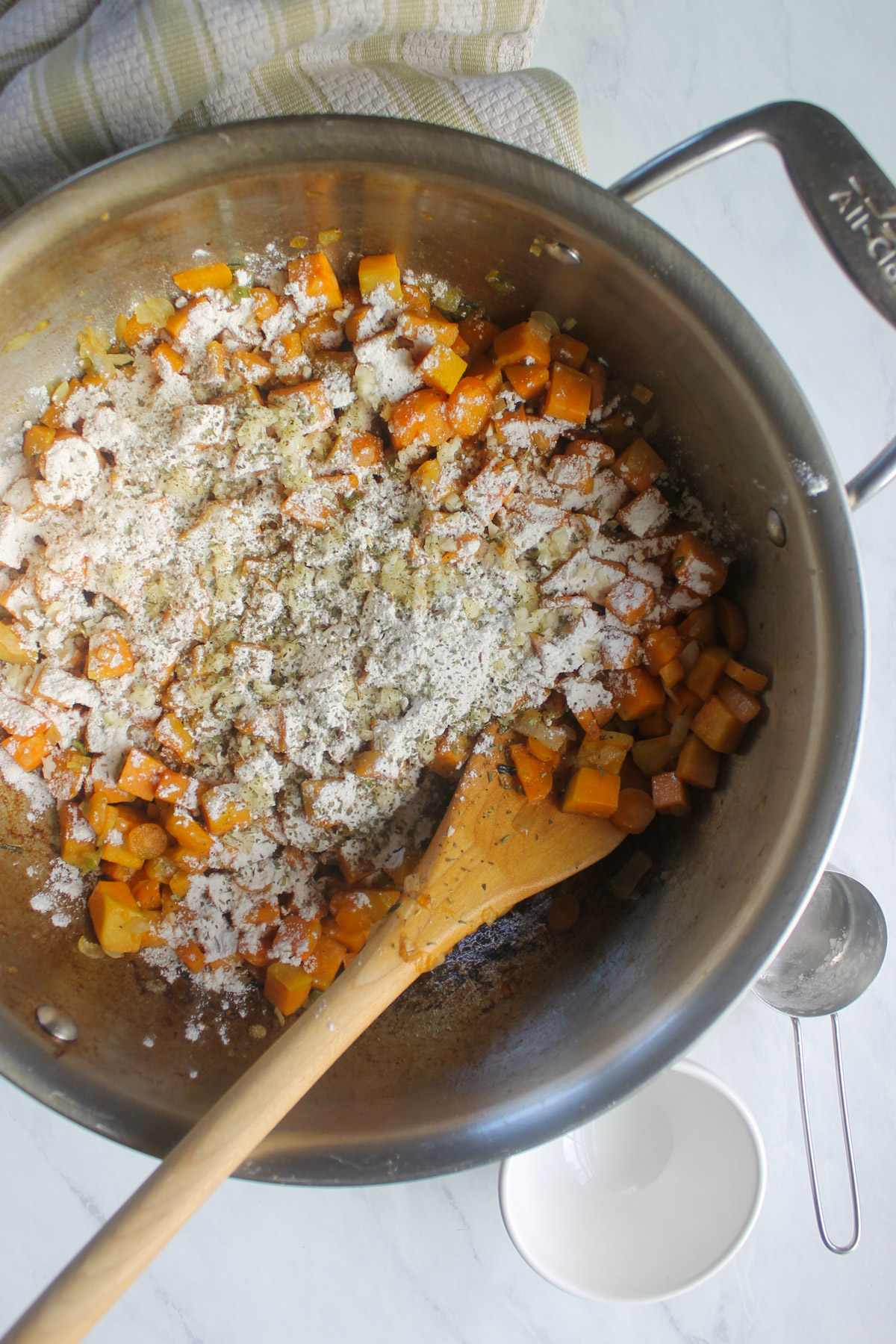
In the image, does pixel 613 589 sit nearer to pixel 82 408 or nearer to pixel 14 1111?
pixel 82 408

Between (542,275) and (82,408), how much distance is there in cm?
73

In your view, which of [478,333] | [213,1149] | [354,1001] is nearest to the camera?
[213,1149]

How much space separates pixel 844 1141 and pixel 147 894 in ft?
4.67

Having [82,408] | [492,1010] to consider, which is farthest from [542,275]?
[492,1010]

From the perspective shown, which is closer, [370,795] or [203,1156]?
[203,1156]

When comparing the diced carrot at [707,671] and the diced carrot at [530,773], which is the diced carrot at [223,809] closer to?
the diced carrot at [530,773]

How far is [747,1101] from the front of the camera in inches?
67.9

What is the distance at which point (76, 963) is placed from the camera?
138cm

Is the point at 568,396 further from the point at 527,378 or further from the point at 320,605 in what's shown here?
the point at 320,605

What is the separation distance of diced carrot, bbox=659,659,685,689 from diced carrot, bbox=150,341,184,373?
0.87 meters

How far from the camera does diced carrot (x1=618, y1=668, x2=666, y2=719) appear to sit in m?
1.33

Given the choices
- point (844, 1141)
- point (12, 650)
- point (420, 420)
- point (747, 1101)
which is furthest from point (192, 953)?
point (844, 1141)

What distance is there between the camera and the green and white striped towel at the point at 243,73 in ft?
4.13

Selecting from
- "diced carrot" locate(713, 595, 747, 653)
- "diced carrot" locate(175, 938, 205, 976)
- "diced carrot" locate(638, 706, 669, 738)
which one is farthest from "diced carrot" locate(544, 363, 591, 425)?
"diced carrot" locate(175, 938, 205, 976)
